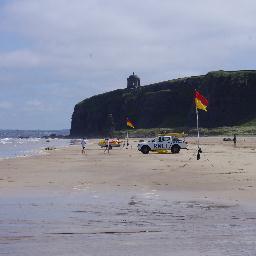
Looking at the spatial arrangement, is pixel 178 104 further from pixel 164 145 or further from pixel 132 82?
pixel 164 145

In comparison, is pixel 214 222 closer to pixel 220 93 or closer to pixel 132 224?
pixel 132 224

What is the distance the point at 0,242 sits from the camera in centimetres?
971

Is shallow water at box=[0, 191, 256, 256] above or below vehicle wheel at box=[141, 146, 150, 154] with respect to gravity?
below

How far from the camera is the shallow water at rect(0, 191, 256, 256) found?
923 cm

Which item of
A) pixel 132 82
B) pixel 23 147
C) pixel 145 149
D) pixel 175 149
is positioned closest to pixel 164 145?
pixel 175 149

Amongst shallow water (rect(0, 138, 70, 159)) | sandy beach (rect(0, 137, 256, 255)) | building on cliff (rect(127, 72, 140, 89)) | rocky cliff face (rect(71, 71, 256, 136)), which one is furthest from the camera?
building on cliff (rect(127, 72, 140, 89))

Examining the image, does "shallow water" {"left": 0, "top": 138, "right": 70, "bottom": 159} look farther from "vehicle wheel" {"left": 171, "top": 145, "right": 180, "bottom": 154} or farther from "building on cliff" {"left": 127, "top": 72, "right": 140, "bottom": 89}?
"building on cliff" {"left": 127, "top": 72, "right": 140, "bottom": 89}

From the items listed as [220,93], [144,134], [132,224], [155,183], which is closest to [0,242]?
[132,224]

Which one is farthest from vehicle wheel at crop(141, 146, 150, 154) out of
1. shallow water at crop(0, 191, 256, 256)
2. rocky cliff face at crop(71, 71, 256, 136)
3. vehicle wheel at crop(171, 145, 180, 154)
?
rocky cliff face at crop(71, 71, 256, 136)

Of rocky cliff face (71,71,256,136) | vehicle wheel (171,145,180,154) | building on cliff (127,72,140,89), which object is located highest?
building on cliff (127,72,140,89)

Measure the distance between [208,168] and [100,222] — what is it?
16.6 metres

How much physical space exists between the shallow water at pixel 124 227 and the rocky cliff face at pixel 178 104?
455 feet

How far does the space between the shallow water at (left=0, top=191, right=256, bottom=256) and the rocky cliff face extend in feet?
455

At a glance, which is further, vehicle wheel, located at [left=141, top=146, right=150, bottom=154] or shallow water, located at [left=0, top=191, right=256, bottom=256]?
vehicle wheel, located at [left=141, top=146, right=150, bottom=154]
